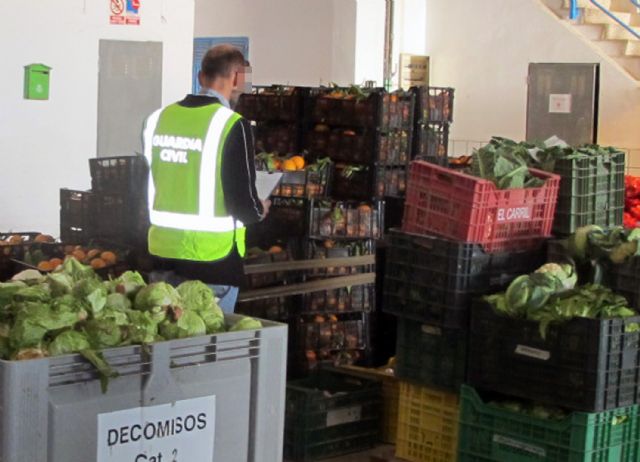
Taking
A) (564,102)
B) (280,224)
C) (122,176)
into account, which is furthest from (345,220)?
(564,102)

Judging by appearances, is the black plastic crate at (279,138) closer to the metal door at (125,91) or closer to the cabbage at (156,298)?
the metal door at (125,91)

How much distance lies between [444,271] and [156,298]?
228 cm

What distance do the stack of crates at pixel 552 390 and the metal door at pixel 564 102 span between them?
277 inches

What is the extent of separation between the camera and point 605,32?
13383 millimetres

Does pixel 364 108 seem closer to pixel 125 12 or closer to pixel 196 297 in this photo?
pixel 125 12

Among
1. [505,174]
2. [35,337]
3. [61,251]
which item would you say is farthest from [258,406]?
[61,251]

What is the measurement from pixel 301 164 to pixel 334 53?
19.2ft

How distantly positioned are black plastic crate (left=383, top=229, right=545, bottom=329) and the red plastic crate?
69 millimetres

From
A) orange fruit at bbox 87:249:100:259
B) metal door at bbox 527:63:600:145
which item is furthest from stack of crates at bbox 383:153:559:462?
metal door at bbox 527:63:600:145

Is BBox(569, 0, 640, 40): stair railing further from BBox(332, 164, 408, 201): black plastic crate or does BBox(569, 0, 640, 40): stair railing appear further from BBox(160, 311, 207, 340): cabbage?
BBox(160, 311, 207, 340): cabbage

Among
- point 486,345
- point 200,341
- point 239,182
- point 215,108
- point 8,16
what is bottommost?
point 486,345

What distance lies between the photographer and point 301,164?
8562 mm

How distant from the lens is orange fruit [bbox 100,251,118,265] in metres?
6.72

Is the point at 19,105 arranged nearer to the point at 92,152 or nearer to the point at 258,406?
the point at 92,152
